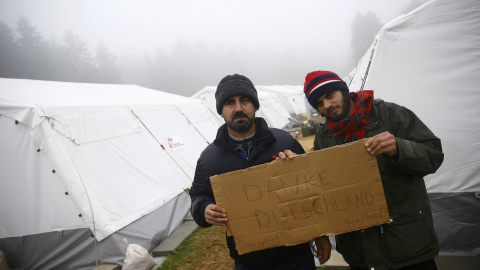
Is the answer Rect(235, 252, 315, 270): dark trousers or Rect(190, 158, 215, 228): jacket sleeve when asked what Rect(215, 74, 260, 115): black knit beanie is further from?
Rect(235, 252, 315, 270): dark trousers

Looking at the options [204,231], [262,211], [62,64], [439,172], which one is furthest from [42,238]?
[62,64]

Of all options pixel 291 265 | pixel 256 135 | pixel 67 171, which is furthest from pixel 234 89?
pixel 67 171

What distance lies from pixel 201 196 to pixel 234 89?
917mm

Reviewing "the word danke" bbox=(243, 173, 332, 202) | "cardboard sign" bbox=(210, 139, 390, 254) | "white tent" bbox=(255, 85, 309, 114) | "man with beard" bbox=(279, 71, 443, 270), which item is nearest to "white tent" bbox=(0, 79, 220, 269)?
"cardboard sign" bbox=(210, 139, 390, 254)

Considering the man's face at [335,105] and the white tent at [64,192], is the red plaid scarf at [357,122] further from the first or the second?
the white tent at [64,192]

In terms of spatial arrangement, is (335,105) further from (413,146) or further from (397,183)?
(397,183)

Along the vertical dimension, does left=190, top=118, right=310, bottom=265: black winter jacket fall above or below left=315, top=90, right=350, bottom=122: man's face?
below

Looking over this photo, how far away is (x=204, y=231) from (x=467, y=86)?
4929 millimetres

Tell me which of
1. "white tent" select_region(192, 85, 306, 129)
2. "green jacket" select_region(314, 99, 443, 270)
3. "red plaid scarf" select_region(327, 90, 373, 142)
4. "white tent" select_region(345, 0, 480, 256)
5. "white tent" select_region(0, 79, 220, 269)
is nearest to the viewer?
"green jacket" select_region(314, 99, 443, 270)

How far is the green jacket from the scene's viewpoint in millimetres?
1597

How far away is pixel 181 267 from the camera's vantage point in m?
3.98

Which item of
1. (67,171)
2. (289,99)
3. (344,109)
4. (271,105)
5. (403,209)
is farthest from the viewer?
(289,99)

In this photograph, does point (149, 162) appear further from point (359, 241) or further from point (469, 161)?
point (469, 161)

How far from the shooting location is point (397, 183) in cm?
166
